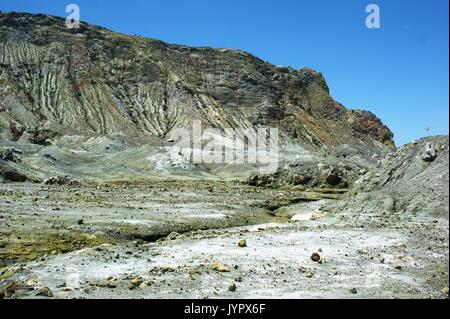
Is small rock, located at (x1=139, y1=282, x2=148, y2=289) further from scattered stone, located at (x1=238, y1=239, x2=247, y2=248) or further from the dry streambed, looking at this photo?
scattered stone, located at (x1=238, y1=239, x2=247, y2=248)

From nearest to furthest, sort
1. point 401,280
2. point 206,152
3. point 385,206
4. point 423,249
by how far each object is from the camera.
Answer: point 401,280, point 423,249, point 385,206, point 206,152

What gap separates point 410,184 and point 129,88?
3048 inches

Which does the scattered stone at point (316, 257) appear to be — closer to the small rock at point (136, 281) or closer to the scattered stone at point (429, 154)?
the small rock at point (136, 281)

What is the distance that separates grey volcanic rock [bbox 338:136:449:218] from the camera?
21953mm

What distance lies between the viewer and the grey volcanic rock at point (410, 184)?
864 inches

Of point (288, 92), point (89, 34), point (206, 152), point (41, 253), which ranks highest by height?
point (89, 34)

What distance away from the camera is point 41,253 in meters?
15.7

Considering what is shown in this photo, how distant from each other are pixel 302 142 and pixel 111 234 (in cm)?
8384

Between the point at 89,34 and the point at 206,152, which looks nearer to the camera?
the point at 206,152

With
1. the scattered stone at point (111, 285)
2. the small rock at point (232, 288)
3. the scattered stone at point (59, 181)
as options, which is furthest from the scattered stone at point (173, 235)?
the scattered stone at point (59, 181)

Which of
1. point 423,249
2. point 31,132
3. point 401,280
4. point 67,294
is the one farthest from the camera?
point 31,132

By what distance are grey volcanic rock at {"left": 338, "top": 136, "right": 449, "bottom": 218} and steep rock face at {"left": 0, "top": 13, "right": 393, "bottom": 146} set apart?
53506mm
